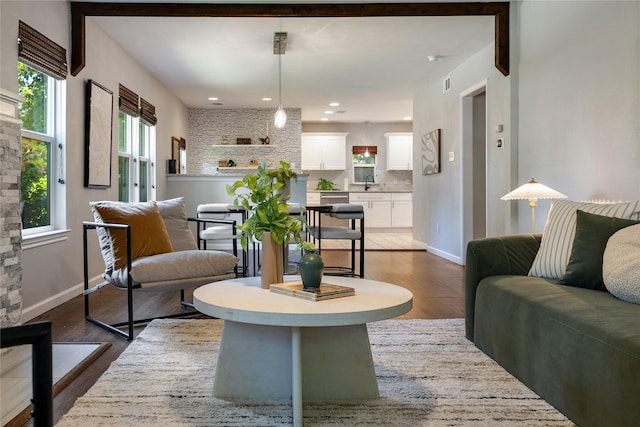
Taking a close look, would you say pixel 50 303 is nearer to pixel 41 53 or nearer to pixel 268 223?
pixel 41 53

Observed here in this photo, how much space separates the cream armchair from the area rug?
35 cm

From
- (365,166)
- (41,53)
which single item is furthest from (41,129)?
(365,166)

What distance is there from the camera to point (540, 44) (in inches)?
157

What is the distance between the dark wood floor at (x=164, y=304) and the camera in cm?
233

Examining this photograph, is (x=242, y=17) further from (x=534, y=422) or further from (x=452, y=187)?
(x=534, y=422)

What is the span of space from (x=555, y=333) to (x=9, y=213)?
2669 mm

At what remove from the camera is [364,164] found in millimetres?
11273

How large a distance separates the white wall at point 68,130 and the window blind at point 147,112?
41 cm

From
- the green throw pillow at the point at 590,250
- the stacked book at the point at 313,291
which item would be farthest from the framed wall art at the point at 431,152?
the stacked book at the point at 313,291

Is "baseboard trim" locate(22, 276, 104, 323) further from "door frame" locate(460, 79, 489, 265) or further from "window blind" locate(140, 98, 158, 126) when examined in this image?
"door frame" locate(460, 79, 489, 265)

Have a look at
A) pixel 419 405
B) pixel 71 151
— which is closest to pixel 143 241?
pixel 71 151

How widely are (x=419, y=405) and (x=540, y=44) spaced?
3.23m

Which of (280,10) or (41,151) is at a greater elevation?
(280,10)

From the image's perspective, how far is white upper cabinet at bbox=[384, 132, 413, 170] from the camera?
36.3 feet
